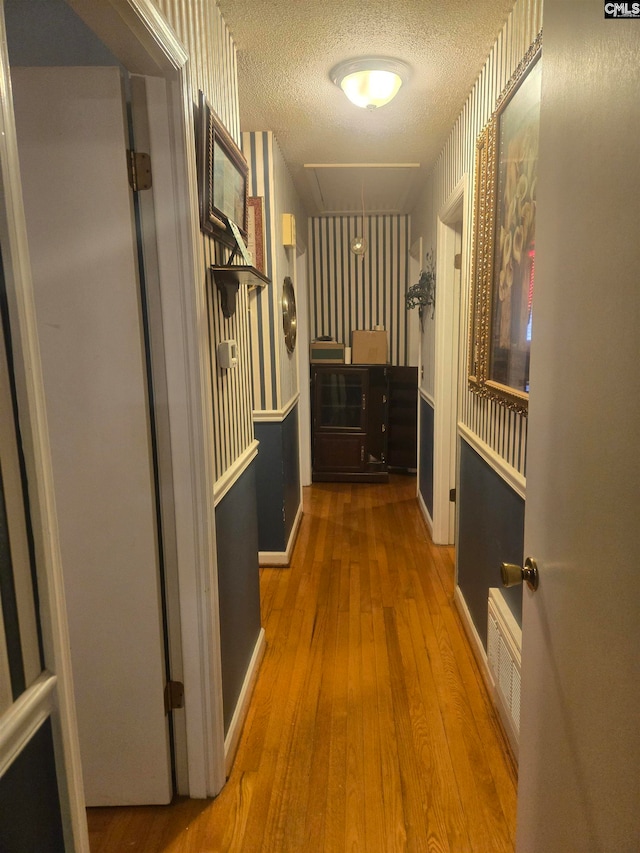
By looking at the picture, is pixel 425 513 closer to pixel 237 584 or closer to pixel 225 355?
pixel 237 584

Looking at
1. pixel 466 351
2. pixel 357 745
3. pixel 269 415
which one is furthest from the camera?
pixel 269 415

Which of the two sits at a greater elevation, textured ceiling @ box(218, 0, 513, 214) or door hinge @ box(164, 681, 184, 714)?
textured ceiling @ box(218, 0, 513, 214)

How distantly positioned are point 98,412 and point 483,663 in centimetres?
180

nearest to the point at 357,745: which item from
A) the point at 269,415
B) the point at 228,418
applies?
the point at 228,418

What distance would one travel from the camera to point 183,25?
146 centimetres

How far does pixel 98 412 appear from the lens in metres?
1.46

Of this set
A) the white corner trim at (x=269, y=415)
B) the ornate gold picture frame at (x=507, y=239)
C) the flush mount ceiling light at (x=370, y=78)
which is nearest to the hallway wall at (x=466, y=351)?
the ornate gold picture frame at (x=507, y=239)

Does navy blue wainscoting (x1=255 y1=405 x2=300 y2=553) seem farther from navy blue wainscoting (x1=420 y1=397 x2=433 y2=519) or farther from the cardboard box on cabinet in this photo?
the cardboard box on cabinet

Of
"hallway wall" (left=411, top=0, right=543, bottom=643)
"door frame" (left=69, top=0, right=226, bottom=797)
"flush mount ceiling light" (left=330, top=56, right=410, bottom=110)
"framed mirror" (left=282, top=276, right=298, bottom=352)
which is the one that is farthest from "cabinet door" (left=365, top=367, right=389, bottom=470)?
"door frame" (left=69, top=0, right=226, bottom=797)

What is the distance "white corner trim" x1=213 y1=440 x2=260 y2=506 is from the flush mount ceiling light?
62.1 inches

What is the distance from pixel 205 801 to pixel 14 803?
118 centimetres

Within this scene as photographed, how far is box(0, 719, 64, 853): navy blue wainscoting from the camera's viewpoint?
687 mm

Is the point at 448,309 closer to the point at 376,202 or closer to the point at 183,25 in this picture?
the point at 376,202

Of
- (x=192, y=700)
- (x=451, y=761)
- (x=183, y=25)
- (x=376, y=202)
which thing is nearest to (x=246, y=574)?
(x=192, y=700)
